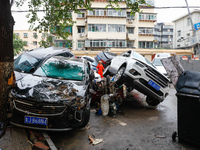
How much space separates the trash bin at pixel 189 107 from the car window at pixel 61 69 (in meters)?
2.46

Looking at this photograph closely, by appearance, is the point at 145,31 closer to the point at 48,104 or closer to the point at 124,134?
the point at 124,134

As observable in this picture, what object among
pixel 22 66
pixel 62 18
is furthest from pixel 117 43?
pixel 22 66

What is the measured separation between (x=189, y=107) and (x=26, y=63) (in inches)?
175

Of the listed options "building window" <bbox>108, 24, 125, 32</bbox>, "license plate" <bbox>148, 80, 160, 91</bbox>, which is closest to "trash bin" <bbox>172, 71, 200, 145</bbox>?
"license plate" <bbox>148, 80, 160, 91</bbox>

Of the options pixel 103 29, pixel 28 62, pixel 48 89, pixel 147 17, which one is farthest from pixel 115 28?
pixel 48 89

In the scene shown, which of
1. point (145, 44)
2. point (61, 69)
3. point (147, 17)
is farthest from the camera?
point (145, 44)

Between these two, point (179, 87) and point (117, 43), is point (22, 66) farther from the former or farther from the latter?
point (117, 43)

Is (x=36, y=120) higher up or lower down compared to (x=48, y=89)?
lower down

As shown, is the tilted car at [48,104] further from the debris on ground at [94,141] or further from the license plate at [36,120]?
the debris on ground at [94,141]

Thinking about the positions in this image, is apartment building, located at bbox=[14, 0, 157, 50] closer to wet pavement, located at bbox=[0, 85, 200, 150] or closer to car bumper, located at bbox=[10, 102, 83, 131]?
wet pavement, located at bbox=[0, 85, 200, 150]

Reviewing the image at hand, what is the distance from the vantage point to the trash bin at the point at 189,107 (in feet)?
10.4

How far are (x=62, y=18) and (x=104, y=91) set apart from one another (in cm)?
366

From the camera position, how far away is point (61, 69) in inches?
183

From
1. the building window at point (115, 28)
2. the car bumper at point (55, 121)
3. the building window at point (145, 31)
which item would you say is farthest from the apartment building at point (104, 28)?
the car bumper at point (55, 121)
